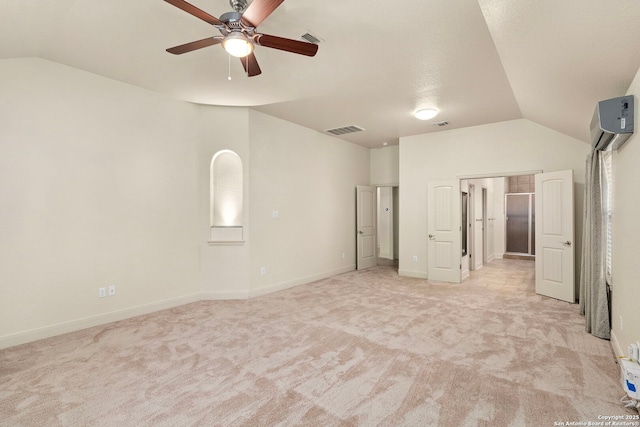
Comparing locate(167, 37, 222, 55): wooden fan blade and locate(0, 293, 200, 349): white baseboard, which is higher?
locate(167, 37, 222, 55): wooden fan blade

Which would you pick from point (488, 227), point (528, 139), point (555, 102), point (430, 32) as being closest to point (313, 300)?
point (430, 32)

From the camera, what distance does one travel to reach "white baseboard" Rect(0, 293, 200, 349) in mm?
3221

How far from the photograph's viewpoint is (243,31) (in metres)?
2.32

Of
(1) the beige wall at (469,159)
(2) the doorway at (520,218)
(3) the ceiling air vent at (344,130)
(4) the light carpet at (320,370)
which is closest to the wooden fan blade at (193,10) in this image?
(4) the light carpet at (320,370)

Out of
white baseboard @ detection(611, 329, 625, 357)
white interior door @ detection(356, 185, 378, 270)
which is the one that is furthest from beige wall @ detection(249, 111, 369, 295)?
white baseboard @ detection(611, 329, 625, 357)

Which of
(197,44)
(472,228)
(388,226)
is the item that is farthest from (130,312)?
(472,228)

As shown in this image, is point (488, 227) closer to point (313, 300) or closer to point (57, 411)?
point (313, 300)

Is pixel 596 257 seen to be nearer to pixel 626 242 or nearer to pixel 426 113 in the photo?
pixel 626 242

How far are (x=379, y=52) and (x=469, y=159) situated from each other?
366cm

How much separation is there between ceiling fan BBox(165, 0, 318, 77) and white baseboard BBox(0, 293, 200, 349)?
3229 mm

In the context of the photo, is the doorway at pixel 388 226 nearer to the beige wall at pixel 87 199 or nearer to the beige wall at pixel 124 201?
the beige wall at pixel 124 201

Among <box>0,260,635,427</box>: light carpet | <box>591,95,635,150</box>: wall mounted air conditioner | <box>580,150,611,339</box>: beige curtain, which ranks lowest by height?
<box>0,260,635,427</box>: light carpet

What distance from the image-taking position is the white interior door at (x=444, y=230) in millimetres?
6039

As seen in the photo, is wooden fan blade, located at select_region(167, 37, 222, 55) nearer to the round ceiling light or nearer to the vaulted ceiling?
the vaulted ceiling
